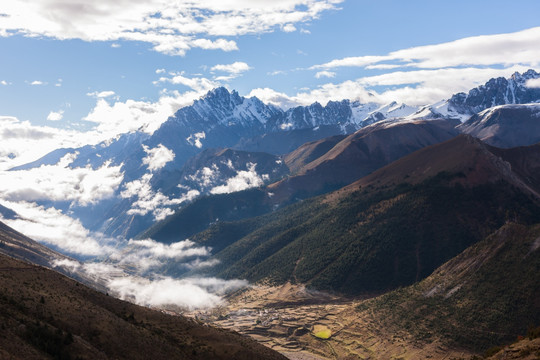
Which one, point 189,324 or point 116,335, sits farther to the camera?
point 189,324

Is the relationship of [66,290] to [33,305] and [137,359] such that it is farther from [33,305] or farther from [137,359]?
[137,359]

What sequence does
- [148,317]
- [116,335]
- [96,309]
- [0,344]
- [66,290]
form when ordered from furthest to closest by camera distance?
1. [148,317]
2. [66,290]
3. [96,309]
4. [116,335]
5. [0,344]

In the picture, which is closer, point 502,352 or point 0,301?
point 0,301

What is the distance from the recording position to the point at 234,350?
14438 centimetres

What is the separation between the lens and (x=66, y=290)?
142875 millimetres

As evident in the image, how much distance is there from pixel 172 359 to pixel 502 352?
82552mm

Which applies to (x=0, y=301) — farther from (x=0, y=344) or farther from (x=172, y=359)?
(x=172, y=359)

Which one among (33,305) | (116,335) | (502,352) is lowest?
(502,352)

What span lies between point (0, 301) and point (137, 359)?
108ft

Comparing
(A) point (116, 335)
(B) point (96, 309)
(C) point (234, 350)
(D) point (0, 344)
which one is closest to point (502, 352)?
(C) point (234, 350)

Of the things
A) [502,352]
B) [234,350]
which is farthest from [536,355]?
[234,350]

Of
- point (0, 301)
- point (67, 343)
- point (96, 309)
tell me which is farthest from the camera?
point (96, 309)

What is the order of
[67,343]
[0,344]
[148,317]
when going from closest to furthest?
[0,344] < [67,343] < [148,317]

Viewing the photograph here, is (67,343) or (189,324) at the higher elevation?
(67,343)
